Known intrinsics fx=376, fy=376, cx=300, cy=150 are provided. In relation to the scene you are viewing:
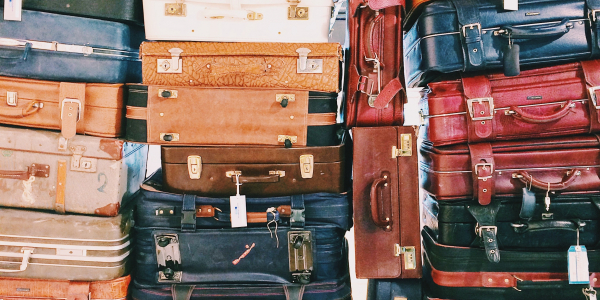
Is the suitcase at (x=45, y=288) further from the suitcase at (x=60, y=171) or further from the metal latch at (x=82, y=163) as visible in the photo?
the metal latch at (x=82, y=163)

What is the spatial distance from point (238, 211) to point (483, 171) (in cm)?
132

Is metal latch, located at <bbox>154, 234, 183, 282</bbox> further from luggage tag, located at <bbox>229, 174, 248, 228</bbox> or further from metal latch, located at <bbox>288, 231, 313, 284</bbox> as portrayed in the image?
metal latch, located at <bbox>288, 231, 313, 284</bbox>

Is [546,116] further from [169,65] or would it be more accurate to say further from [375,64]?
[169,65]

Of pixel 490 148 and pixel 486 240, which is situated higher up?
pixel 490 148

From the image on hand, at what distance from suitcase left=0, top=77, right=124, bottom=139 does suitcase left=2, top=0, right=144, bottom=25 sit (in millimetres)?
380

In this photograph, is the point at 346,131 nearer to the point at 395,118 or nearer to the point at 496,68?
the point at 395,118

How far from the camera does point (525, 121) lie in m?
1.97

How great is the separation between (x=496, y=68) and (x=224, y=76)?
150cm

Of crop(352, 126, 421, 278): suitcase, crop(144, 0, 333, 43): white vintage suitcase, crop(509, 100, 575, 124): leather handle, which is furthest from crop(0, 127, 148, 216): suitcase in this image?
crop(509, 100, 575, 124): leather handle

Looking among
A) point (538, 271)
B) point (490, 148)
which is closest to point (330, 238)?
point (490, 148)

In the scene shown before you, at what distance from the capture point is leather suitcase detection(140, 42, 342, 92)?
6.88ft

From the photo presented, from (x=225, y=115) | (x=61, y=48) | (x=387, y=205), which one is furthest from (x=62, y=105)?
(x=387, y=205)

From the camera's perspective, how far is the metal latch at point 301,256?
210cm

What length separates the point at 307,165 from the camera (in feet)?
6.98
